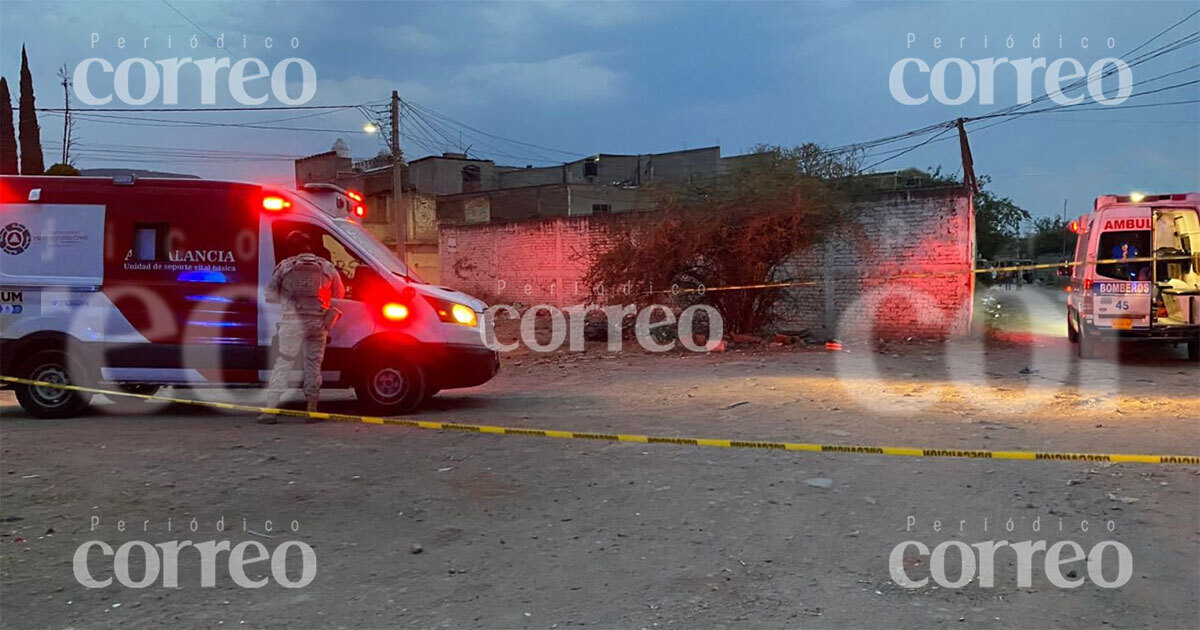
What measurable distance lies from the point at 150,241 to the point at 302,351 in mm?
1782

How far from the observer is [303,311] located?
7031 mm

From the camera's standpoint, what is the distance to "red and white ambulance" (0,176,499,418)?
24.2 ft

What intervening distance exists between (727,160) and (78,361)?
10960 millimetres

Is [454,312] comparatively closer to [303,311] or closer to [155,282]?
[303,311]

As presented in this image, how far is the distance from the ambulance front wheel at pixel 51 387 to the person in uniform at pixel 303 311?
1846 millimetres

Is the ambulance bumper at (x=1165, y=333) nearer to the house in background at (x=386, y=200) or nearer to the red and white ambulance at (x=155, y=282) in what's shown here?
the red and white ambulance at (x=155, y=282)

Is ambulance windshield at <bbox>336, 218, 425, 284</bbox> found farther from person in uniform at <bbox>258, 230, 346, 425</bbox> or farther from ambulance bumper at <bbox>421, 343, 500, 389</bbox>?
ambulance bumper at <bbox>421, 343, 500, 389</bbox>

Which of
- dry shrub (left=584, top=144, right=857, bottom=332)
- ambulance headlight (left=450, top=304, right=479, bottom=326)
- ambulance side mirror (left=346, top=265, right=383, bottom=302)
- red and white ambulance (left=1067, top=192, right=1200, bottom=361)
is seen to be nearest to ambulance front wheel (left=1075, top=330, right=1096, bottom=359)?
red and white ambulance (left=1067, top=192, right=1200, bottom=361)

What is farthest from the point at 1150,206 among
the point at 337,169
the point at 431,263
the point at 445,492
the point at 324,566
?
the point at 337,169

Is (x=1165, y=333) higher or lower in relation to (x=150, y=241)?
lower

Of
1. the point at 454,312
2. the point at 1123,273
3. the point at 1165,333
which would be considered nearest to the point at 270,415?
the point at 454,312

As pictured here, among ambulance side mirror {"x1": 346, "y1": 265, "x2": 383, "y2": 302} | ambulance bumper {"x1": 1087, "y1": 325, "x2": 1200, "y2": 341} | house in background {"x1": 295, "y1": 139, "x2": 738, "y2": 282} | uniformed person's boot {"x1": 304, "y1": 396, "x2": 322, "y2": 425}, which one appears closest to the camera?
uniformed person's boot {"x1": 304, "y1": 396, "x2": 322, "y2": 425}

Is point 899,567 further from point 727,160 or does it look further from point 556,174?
point 556,174

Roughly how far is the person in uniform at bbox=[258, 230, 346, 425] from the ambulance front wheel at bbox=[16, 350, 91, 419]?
185 centimetres
